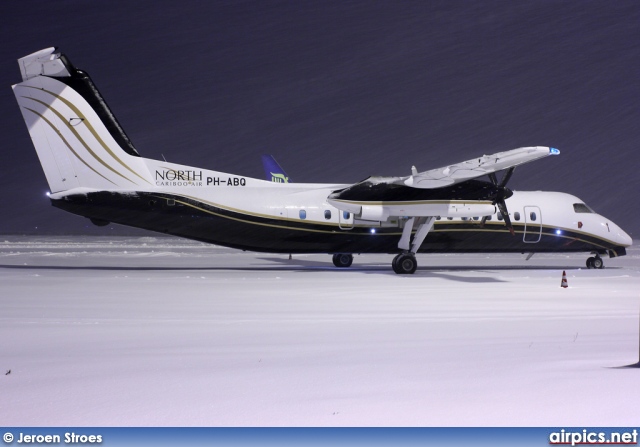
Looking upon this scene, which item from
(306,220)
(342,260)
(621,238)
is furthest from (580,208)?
(306,220)

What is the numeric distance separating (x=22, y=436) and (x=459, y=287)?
1790cm

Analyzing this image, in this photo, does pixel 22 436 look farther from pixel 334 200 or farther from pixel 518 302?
pixel 334 200

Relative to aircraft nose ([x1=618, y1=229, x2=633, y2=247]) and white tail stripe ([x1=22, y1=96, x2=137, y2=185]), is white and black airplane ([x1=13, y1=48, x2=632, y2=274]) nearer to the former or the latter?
white tail stripe ([x1=22, y1=96, x2=137, y2=185])

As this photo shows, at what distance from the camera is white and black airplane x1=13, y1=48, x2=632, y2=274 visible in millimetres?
26141

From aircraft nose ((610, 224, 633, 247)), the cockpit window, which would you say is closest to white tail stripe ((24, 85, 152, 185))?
the cockpit window

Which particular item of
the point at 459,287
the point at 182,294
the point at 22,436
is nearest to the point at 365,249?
the point at 459,287

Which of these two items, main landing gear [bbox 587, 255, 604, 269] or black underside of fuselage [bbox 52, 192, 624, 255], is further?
main landing gear [bbox 587, 255, 604, 269]

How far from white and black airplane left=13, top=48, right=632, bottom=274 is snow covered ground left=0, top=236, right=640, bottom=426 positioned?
19.5 ft

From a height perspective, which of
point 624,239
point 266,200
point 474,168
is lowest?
point 624,239

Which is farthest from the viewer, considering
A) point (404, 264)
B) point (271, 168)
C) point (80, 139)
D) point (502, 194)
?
point (271, 168)

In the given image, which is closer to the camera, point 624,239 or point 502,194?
point 502,194

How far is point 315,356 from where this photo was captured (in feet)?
35.2

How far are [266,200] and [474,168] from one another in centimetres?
830

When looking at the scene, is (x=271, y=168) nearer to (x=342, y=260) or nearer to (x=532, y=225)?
(x=342, y=260)
